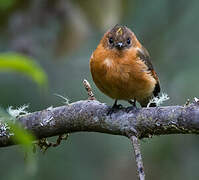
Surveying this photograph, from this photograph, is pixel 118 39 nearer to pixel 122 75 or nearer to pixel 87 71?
pixel 122 75

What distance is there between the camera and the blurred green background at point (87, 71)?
400 centimetres

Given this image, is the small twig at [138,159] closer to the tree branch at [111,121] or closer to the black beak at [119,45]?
the tree branch at [111,121]

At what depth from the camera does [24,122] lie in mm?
3256

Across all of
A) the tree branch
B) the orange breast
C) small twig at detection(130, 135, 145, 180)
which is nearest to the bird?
the orange breast

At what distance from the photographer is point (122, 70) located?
400 cm

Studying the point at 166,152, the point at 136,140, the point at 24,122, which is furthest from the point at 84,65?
the point at 136,140

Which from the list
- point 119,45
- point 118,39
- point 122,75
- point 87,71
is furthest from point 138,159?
point 87,71

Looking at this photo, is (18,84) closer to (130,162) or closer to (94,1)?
(130,162)

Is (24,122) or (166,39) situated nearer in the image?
(24,122)

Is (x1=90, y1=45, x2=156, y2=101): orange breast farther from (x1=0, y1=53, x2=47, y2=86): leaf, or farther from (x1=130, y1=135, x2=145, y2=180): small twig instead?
(x1=0, y1=53, x2=47, y2=86): leaf

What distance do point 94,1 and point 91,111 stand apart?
1.11m

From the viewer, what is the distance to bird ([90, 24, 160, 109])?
13.1 ft

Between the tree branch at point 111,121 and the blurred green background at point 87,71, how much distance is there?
37.4 inches

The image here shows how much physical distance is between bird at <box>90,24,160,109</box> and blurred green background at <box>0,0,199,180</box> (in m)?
0.22
